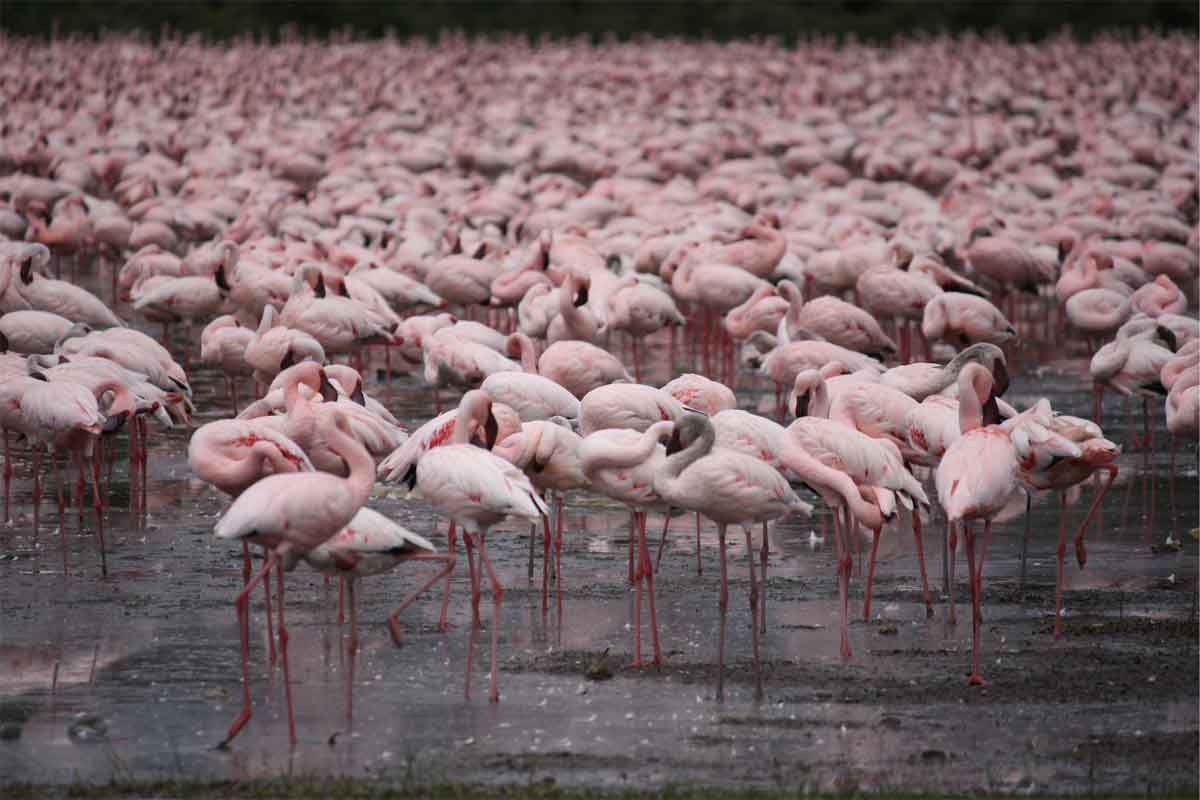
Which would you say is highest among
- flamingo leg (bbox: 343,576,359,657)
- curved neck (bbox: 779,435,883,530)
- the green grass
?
curved neck (bbox: 779,435,883,530)

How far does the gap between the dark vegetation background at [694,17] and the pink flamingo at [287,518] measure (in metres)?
47.5

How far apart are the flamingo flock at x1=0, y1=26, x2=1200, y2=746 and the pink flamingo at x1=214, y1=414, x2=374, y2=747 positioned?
17 mm

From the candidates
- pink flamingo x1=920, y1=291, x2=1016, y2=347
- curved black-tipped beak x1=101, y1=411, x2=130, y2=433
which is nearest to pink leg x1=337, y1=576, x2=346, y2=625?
curved black-tipped beak x1=101, y1=411, x2=130, y2=433

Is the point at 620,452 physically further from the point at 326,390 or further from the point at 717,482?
the point at 326,390

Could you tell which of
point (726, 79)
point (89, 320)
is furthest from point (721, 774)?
point (726, 79)

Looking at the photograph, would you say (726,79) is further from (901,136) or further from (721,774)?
(721,774)

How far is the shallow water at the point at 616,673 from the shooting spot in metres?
6.85

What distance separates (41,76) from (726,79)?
14.5 m

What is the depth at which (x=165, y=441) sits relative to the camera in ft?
44.0

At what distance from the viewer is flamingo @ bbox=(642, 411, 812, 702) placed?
802 centimetres

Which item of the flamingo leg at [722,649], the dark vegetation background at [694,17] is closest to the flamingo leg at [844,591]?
the flamingo leg at [722,649]

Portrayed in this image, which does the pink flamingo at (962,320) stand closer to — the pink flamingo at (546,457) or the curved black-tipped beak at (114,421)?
the pink flamingo at (546,457)

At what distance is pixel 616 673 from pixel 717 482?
0.88m

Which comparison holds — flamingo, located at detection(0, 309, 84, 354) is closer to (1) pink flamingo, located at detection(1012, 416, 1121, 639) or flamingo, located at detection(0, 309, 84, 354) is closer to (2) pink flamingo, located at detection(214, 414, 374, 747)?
(2) pink flamingo, located at detection(214, 414, 374, 747)
